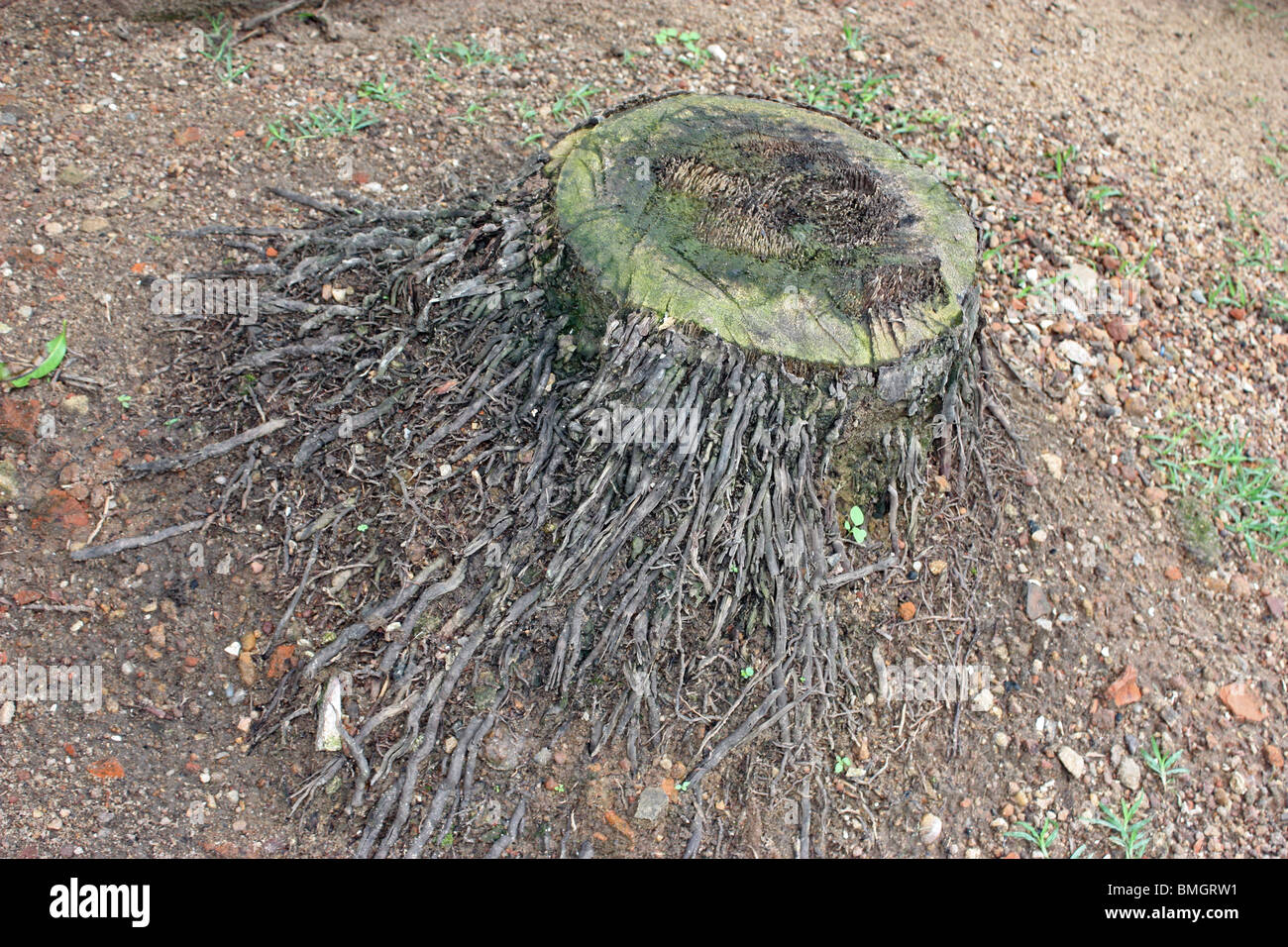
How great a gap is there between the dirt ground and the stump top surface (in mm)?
645

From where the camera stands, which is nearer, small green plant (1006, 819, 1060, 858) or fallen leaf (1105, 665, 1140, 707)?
small green plant (1006, 819, 1060, 858)

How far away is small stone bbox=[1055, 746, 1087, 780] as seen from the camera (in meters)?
2.37

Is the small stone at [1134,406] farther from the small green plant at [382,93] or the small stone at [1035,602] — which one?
→ the small green plant at [382,93]

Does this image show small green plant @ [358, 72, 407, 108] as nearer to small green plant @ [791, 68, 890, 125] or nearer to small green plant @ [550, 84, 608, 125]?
small green plant @ [550, 84, 608, 125]

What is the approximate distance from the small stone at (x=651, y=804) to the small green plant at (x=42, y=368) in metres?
2.09

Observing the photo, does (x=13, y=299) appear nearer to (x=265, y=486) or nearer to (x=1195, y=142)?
(x=265, y=486)

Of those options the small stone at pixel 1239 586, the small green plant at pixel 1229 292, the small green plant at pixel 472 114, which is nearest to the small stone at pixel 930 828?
the small stone at pixel 1239 586

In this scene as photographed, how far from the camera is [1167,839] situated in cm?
234

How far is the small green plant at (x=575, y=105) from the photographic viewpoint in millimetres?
3682

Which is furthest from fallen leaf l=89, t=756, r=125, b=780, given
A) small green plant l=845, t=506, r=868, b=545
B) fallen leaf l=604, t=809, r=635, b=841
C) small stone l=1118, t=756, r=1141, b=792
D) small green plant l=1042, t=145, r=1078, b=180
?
small green plant l=1042, t=145, r=1078, b=180

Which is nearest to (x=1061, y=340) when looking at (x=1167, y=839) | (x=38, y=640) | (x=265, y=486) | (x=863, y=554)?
(x=863, y=554)

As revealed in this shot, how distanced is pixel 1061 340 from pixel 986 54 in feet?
6.32

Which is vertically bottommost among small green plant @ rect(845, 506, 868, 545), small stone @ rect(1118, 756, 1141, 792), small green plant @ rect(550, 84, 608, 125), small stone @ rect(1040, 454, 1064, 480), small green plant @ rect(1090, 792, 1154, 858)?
small green plant @ rect(1090, 792, 1154, 858)

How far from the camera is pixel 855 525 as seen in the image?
96.4 inches
